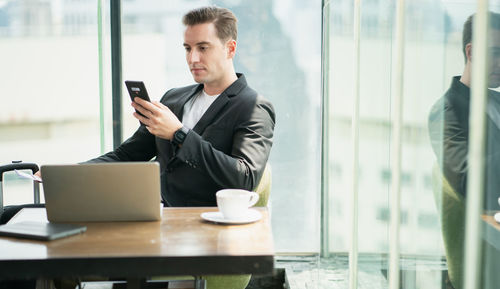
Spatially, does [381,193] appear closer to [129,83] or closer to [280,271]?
[129,83]

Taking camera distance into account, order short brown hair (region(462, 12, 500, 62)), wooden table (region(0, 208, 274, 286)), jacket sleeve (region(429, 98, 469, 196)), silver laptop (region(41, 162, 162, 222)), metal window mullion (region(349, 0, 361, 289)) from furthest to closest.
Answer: metal window mullion (region(349, 0, 361, 289))
silver laptop (region(41, 162, 162, 222))
wooden table (region(0, 208, 274, 286))
jacket sleeve (region(429, 98, 469, 196))
short brown hair (region(462, 12, 500, 62))

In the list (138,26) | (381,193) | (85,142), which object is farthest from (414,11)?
(85,142)

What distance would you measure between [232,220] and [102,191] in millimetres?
350

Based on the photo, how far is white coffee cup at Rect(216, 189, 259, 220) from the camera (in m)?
1.51

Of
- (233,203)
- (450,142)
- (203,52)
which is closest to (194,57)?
(203,52)

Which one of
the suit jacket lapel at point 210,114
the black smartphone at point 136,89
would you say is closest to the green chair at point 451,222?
the black smartphone at point 136,89

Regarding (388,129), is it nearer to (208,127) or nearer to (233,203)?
(233,203)

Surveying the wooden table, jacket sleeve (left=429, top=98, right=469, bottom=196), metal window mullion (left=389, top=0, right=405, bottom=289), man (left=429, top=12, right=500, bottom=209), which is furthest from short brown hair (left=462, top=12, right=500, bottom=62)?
the wooden table

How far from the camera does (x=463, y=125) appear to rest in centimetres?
108

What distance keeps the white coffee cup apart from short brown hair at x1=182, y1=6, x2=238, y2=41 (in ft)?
3.51

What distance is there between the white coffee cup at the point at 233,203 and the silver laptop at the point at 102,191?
17 cm

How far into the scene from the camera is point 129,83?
186 cm

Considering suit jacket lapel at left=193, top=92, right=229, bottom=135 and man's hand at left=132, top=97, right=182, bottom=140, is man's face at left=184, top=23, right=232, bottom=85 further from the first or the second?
man's hand at left=132, top=97, right=182, bottom=140

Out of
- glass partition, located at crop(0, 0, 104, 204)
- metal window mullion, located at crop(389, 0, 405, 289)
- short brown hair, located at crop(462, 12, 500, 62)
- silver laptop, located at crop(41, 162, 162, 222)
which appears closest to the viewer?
short brown hair, located at crop(462, 12, 500, 62)
